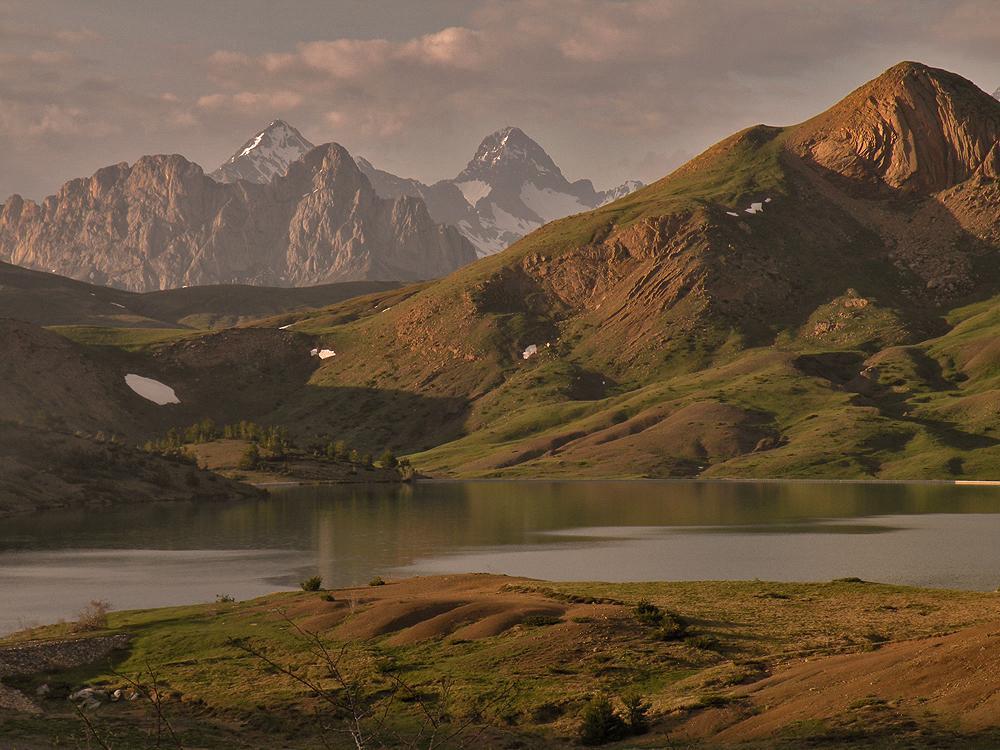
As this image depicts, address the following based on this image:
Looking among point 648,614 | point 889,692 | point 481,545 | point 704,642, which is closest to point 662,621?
point 648,614

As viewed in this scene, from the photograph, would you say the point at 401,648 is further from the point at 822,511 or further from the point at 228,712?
the point at 822,511

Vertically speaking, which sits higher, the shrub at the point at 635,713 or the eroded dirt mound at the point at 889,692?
the eroded dirt mound at the point at 889,692

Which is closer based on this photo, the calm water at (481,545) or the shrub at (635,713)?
the shrub at (635,713)

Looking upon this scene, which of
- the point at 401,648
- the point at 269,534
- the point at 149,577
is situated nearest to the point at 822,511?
the point at 269,534

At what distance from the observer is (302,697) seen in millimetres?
48906

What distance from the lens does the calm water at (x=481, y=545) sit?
95.2 m

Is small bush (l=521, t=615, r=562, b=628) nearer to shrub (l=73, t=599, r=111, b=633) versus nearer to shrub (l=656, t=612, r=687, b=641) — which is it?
shrub (l=656, t=612, r=687, b=641)

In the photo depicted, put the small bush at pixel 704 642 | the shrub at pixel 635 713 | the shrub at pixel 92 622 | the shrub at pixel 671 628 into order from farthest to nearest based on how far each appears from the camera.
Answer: the shrub at pixel 92 622, the shrub at pixel 671 628, the small bush at pixel 704 642, the shrub at pixel 635 713

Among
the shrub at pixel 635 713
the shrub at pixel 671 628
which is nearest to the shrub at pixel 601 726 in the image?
the shrub at pixel 635 713

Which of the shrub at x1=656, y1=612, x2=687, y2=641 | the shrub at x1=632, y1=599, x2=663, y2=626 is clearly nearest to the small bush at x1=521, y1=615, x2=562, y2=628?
the shrub at x1=632, y1=599, x2=663, y2=626

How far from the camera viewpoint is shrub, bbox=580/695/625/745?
39906 mm

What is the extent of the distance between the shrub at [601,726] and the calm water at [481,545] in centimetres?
4872

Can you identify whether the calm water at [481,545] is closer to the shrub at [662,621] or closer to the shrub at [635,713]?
the shrub at [662,621]

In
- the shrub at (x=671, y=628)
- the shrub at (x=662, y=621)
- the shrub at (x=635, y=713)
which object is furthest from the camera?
the shrub at (x=662, y=621)
